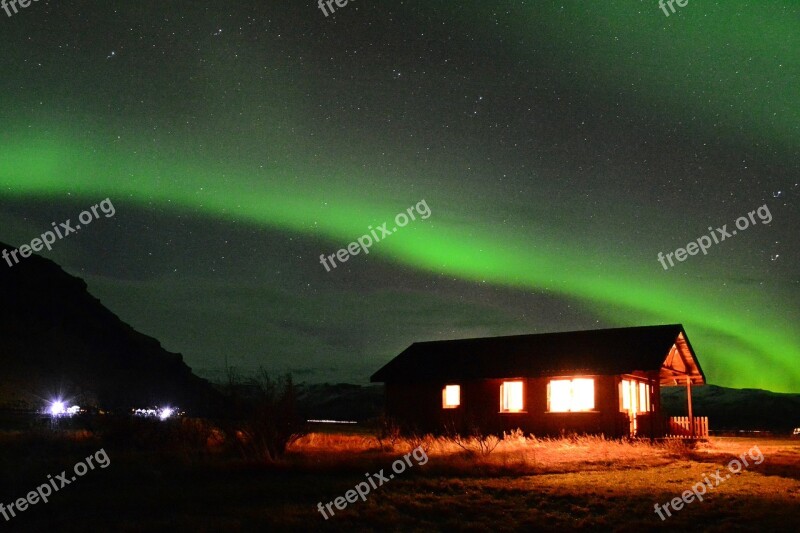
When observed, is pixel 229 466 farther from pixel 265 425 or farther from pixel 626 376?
pixel 626 376

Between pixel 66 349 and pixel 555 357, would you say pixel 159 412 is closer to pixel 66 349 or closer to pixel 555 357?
pixel 555 357

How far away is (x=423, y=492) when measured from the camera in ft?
42.4

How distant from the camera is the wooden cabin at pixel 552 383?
84.1ft

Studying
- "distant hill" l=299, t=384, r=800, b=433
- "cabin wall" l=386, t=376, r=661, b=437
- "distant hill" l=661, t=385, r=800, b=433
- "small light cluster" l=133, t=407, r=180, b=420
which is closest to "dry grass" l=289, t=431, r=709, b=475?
"cabin wall" l=386, t=376, r=661, b=437

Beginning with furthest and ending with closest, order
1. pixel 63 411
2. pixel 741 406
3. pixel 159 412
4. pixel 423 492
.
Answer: pixel 741 406
pixel 63 411
pixel 159 412
pixel 423 492

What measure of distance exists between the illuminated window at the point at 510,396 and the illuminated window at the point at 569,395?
125 centimetres

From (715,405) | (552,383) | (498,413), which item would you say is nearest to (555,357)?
(552,383)

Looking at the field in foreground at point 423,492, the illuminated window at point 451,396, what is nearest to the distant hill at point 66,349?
the illuminated window at point 451,396

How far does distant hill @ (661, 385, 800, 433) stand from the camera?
222 ft

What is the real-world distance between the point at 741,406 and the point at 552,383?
208 ft

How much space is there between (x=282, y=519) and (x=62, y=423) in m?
26.7

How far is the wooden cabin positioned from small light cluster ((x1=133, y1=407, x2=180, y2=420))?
927cm

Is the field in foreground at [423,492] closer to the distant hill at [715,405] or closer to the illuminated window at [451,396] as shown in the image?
the illuminated window at [451,396]

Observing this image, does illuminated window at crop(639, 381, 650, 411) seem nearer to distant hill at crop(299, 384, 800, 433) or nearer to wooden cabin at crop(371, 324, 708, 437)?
wooden cabin at crop(371, 324, 708, 437)
